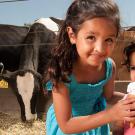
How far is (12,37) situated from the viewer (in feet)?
20.5

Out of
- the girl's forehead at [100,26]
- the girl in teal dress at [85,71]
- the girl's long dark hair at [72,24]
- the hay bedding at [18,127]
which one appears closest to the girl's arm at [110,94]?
the girl in teal dress at [85,71]

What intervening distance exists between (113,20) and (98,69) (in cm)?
24

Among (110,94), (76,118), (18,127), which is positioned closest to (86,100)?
(110,94)

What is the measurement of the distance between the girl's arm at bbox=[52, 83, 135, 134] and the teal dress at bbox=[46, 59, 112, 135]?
0.20 ft

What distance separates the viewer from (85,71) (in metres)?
1.28

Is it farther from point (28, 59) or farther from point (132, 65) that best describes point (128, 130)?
point (28, 59)

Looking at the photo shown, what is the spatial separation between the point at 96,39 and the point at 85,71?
22 centimetres

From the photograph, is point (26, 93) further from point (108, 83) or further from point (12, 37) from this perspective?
point (108, 83)

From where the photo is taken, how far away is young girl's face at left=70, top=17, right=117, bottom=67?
1.08 meters

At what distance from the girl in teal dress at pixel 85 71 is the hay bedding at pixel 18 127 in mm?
2757

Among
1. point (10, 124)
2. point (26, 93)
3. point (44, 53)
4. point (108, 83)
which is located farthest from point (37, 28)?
point (108, 83)

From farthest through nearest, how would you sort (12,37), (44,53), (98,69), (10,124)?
(12,37) < (44,53) < (10,124) < (98,69)

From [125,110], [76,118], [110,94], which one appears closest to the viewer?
[125,110]

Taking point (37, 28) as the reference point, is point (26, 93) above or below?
below
